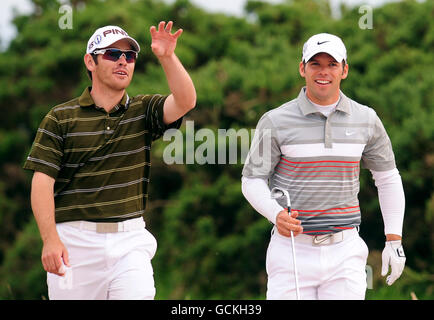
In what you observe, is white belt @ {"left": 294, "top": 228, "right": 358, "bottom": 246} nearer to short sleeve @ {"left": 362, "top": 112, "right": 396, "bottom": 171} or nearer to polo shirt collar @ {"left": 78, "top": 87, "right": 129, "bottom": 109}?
short sleeve @ {"left": 362, "top": 112, "right": 396, "bottom": 171}

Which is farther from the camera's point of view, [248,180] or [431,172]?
[431,172]

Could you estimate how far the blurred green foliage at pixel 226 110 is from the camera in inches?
349

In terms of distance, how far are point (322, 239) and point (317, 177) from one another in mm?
292

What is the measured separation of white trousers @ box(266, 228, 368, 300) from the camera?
130 inches

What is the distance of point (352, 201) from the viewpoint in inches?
133

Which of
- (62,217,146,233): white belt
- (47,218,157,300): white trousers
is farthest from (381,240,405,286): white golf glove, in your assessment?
(62,217,146,233): white belt

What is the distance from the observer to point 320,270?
10.8ft

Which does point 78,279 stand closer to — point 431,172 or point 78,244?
point 78,244

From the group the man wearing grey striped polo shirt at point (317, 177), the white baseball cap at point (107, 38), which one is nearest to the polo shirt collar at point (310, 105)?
the man wearing grey striped polo shirt at point (317, 177)

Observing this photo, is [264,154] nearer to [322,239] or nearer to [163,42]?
[322,239]

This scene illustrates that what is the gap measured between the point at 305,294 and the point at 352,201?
19.4 inches

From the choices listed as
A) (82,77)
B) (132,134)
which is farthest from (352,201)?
(82,77)

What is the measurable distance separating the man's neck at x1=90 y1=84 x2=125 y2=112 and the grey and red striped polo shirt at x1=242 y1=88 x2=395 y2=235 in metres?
0.70

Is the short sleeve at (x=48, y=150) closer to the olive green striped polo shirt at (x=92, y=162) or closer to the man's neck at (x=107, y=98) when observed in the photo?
the olive green striped polo shirt at (x=92, y=162)
